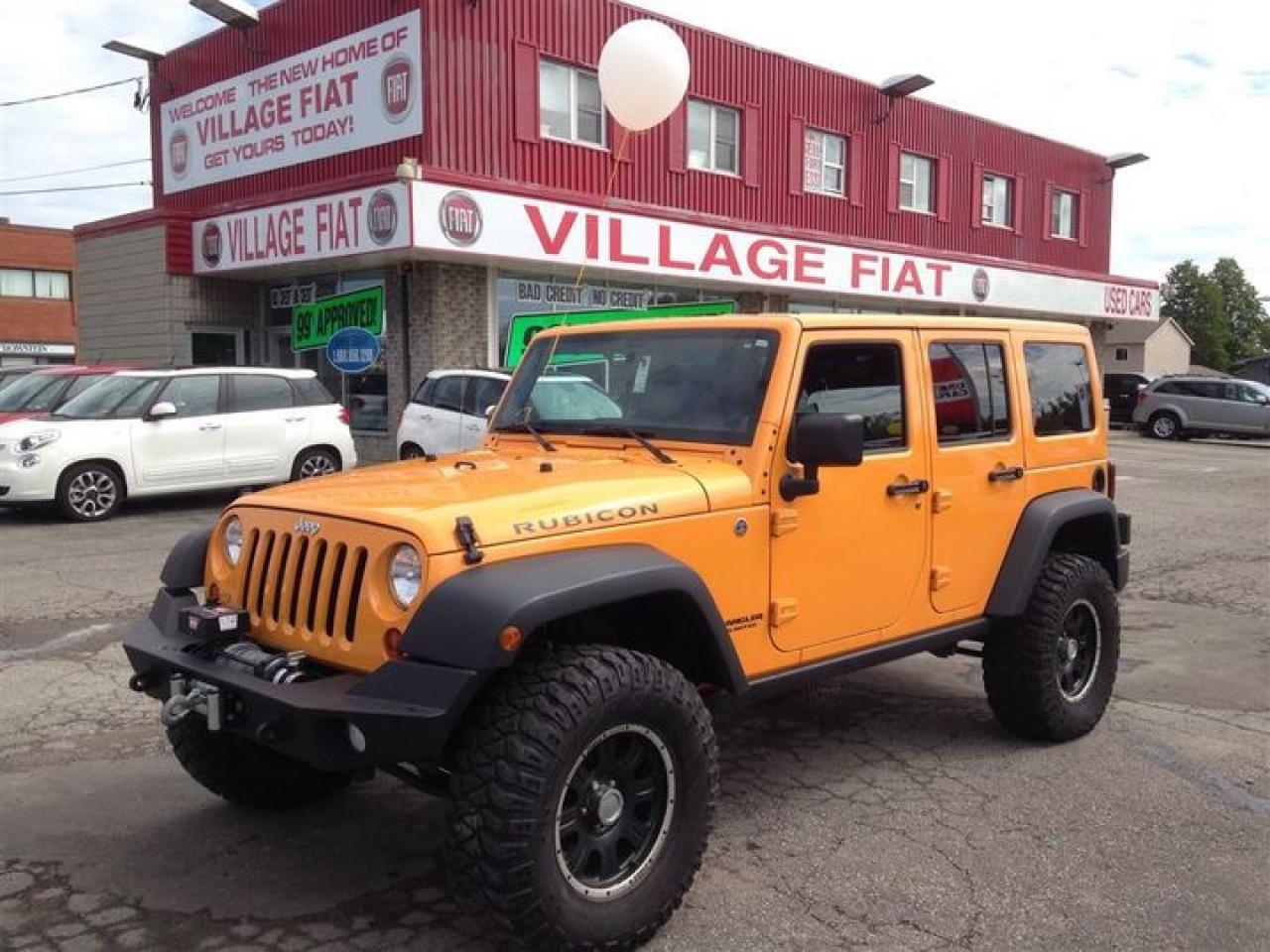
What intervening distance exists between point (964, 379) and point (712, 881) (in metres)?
2.26

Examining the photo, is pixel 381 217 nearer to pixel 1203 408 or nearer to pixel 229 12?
pixel 229 12

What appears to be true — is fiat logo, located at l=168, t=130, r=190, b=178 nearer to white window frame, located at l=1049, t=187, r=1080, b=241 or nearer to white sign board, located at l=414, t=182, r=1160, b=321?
white sign board, located at l=414, t=182, r=1160, b=321

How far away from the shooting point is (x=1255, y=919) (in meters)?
3.32

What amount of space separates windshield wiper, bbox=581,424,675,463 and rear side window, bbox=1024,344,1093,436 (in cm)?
193

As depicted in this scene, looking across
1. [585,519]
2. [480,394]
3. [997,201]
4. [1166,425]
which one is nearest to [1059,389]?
[585,519]

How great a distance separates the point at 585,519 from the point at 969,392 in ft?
6.80

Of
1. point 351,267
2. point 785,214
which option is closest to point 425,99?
point 351,267

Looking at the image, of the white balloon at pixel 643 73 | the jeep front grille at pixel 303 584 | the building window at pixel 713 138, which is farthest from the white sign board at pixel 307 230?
the jeep front grille at pixel 303 584

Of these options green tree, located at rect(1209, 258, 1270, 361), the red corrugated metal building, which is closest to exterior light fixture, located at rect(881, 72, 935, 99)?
the red corrugated metal building

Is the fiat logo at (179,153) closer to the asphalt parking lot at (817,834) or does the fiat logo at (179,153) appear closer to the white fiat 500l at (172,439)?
the white fiat 500l at (172,439)

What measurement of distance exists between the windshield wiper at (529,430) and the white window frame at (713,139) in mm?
15742

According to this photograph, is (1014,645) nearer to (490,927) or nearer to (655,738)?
(655,738)

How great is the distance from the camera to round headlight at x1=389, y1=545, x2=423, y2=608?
295 centimetres

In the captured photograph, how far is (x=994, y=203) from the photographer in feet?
87.9
